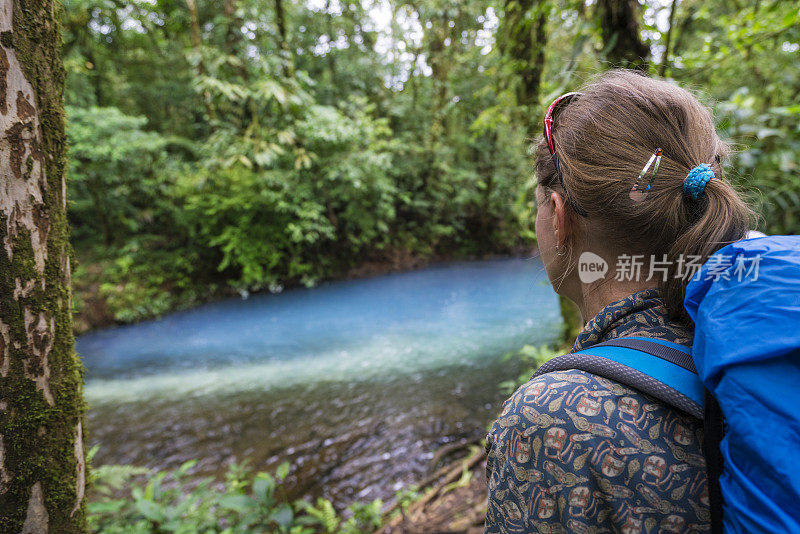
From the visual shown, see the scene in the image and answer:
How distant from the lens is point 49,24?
42.4 inches

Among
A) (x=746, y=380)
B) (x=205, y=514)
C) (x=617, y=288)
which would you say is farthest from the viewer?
(x=205, y=514)

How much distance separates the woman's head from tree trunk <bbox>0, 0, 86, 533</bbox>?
1.34m

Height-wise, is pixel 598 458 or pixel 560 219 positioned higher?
pixel 560 219

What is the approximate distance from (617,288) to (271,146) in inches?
306

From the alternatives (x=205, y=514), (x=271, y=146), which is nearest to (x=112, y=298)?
(x=271, y=146)

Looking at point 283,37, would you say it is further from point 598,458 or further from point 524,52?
point 598,458

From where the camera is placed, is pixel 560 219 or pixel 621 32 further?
pixel 621 32

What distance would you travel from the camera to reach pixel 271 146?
761 centimetres

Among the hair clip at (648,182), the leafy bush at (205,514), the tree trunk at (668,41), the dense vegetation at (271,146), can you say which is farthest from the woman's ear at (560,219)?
the dense vegetation at (271,146)

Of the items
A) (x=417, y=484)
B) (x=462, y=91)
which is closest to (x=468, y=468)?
(x=417, y=484)

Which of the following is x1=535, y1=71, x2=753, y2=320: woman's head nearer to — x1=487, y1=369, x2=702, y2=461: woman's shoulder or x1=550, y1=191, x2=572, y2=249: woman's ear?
x1=550, y1=191, x2=572, y2=249: woman's ear

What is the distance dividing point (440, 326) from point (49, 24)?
6.56m

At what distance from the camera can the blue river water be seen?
3750mm

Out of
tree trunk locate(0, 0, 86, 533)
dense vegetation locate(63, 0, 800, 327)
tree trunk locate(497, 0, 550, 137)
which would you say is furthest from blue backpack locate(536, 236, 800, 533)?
dense vegetation locate(63, 0, 800, 327)
